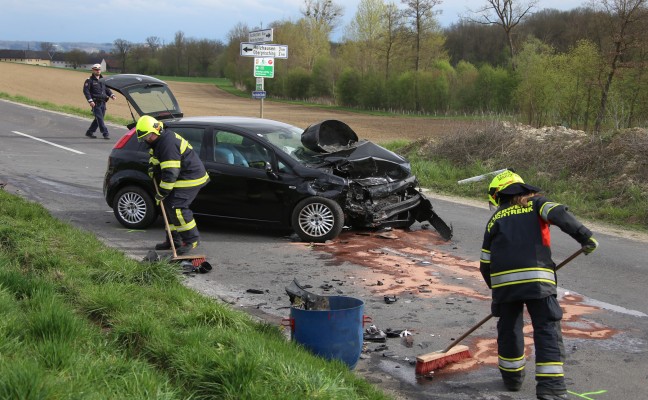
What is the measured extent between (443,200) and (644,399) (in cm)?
904

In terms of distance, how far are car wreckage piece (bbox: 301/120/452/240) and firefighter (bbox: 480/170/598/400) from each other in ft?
14.9

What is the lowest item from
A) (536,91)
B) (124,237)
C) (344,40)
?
(124,237)

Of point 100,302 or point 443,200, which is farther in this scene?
point 443,200

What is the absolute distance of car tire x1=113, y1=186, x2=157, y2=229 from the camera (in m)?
10.2

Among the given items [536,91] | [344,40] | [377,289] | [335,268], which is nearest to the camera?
[377,289]

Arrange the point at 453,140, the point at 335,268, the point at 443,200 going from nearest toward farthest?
the point at 335,268 < the point at 443,200 < the point at 453,140

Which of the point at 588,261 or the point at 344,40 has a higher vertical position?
the point at 344,40

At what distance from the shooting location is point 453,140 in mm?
17562

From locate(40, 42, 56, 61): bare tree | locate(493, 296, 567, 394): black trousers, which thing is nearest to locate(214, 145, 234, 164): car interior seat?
locate(493, 296, 567, 394): black trousers

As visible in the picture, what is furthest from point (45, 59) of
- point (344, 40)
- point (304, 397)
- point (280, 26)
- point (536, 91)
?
point (304, 397)

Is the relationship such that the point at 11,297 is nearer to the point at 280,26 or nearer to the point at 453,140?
the point at 453,140

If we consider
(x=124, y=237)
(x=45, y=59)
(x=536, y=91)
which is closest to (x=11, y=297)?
(x=124, y=237)

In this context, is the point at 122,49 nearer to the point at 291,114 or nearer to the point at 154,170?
the point at 291,114

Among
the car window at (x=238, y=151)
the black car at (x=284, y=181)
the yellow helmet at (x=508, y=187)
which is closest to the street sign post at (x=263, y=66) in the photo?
the black car at (x=284, y=181)
